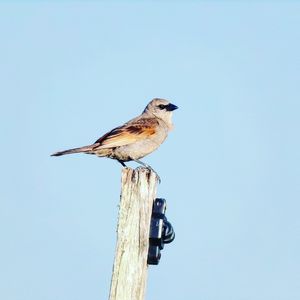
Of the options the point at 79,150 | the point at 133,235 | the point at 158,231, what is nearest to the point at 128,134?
the point at 79,150

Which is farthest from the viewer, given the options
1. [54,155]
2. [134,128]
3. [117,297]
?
[134,128]

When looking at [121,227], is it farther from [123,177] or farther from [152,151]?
[152,151]

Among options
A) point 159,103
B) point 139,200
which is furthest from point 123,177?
point 159,103

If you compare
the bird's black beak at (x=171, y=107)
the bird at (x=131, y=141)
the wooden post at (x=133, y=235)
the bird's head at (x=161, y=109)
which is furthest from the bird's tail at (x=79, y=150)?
the wooden post at (x=133, y=235)

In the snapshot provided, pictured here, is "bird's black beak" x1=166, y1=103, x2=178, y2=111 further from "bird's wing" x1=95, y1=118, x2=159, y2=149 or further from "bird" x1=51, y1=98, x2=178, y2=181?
"bird's wing" x1=95, y1=118, x2=159, y2=149

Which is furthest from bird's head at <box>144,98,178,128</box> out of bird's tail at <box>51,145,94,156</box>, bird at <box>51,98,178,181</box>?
bird's tail at <box>51,145,94,156</box>

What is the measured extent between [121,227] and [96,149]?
4535 millimetres

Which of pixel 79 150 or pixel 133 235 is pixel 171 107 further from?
pixel 133 235

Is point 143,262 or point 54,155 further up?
point 54,155

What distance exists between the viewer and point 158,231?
5.38 meters

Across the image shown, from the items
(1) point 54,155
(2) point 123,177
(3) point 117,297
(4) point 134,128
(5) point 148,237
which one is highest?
(4) point 134,128

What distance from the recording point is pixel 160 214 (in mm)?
5414

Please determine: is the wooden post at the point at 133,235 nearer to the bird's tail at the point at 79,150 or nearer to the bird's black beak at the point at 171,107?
the bird's tail at the point at 79,150

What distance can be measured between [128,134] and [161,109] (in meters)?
1.62
